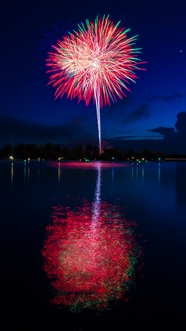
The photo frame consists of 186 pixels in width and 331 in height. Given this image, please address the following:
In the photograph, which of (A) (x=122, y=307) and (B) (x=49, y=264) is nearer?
(A) (x=122, y=307)

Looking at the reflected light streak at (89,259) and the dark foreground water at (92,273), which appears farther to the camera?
the reflected light streak at (89,259)

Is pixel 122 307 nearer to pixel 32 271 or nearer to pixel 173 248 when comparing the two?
pixel 32 271

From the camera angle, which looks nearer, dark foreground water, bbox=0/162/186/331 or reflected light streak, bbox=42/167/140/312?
dark foreground water, bbox=0/162/186/331

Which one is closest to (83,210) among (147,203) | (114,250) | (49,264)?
(147,203)

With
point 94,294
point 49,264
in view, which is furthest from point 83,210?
point 94,294

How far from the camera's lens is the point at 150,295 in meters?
4.51

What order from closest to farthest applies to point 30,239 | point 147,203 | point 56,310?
point 56,310
point 30,239
point 147,203

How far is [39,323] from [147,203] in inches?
407

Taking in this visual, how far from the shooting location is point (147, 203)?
13.6 meters

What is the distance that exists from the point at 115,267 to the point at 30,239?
2.74 m

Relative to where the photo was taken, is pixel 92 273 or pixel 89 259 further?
pixel 89 259

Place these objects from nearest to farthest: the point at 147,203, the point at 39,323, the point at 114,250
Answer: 1. the point at 39,323
2. the point at 114,250
3. the point at 147,203

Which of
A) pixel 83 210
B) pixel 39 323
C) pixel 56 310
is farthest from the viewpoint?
pixel 83 210

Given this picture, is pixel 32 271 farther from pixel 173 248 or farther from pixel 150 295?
pixel 173 248
